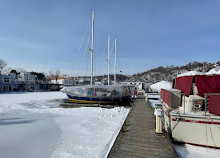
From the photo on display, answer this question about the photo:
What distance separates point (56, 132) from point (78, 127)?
140 cm

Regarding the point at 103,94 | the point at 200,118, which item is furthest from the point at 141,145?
the point at 103,94

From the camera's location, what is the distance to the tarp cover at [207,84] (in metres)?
6.04

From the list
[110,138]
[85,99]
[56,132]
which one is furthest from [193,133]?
[85,99]

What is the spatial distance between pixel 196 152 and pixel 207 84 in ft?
10.1

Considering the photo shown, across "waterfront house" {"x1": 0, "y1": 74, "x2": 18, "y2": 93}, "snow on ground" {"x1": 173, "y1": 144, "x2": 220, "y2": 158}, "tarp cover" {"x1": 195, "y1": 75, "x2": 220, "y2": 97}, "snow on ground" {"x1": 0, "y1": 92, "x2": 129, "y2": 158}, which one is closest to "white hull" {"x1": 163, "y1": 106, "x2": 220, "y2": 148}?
"snow on ground" {"x1": 173, "y1": 144, "x2": 220, "y2": 158}

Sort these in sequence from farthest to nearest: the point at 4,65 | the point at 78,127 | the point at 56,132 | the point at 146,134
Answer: the point at 4,65 → the point at 78,127 → the point at 56,132 → the point at 146,134

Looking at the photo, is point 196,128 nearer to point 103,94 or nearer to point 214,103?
point 214,103

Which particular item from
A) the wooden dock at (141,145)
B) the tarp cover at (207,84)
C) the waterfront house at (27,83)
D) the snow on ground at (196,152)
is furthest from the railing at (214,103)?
the waterfront house at (27,83)

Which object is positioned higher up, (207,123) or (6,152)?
(207,123)

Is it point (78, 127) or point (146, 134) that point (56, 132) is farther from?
point (146, 134)

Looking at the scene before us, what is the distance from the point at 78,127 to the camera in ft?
28.2

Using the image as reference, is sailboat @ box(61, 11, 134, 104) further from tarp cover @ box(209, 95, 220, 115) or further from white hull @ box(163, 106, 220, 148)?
tarp cover @ box(209, 95, 220, 115)

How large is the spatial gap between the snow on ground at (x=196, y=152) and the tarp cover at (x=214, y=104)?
1629mm

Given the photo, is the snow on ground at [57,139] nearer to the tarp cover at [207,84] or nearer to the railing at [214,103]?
the railing at [214,103]
